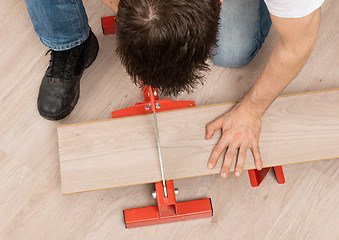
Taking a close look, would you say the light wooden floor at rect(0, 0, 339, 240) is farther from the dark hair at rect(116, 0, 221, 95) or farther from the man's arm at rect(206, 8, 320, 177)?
the dark hair at rect(116, 0, 221, 95)

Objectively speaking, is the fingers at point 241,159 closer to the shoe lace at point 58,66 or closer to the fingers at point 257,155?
the fingers at point 257,155

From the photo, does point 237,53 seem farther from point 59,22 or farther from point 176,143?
point 59,22

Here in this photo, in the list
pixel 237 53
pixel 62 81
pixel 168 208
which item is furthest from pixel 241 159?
pixel 62 81

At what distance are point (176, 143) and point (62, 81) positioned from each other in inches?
18.9

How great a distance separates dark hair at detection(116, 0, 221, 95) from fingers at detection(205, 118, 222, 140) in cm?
33

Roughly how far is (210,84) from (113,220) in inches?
23.7

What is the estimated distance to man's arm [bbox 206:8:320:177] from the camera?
0.78m

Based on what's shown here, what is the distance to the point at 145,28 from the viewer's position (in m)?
0.64

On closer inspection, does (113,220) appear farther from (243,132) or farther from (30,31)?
(30,31)

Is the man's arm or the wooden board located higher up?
the man's arm

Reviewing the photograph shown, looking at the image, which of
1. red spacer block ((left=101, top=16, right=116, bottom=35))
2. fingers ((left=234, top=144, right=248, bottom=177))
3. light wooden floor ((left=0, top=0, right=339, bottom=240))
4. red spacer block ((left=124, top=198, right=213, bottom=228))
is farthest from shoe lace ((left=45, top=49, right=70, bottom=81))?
fingers ((left=234, top=144, right=248, bottom=177))

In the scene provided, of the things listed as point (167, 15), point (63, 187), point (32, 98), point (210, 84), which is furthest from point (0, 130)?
point (167, 15)

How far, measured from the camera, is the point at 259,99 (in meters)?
0.97

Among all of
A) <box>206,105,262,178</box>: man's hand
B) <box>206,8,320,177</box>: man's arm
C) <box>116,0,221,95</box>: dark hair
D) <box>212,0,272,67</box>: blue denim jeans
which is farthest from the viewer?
<box>212,0,272,67</box>: blue denim jeans
